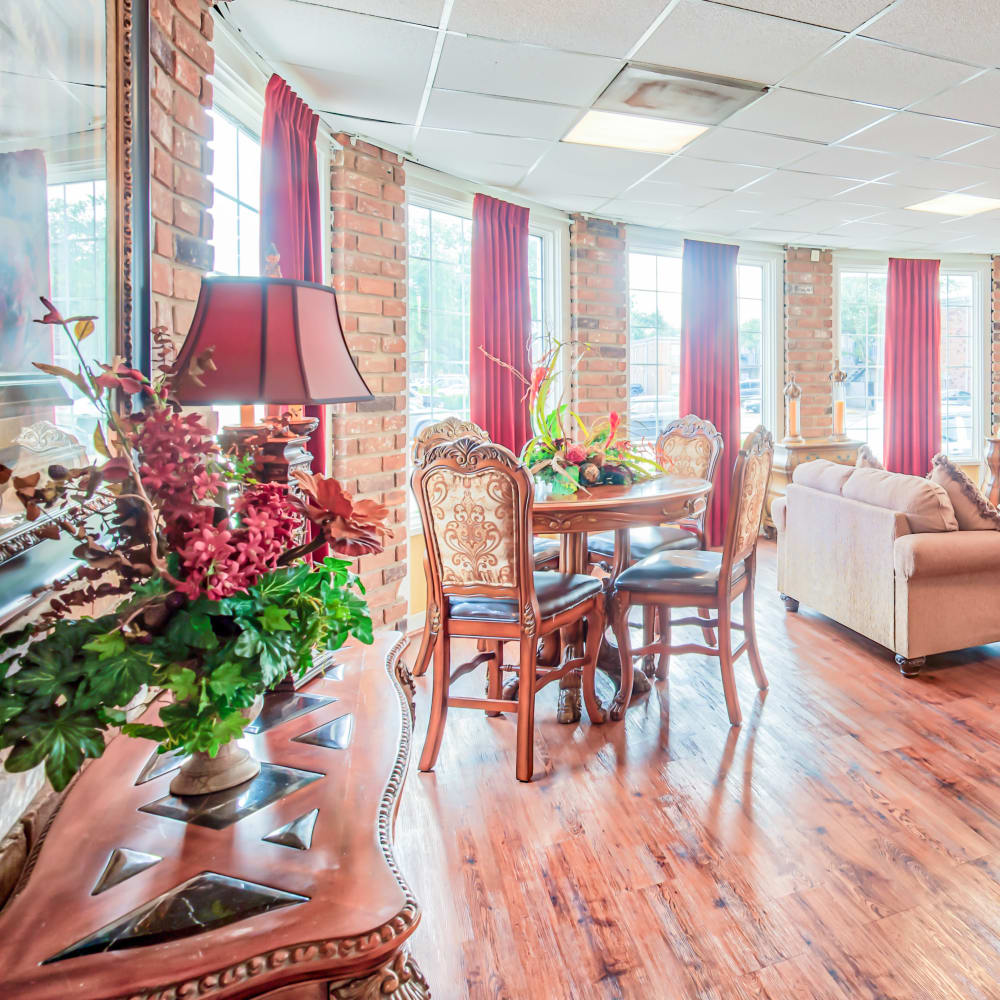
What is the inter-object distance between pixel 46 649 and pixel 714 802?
77.7 inches

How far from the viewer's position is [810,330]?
20.7 feet

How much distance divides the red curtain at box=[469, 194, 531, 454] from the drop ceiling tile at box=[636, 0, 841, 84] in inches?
67.9

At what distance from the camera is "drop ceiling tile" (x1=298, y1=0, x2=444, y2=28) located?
228 cm

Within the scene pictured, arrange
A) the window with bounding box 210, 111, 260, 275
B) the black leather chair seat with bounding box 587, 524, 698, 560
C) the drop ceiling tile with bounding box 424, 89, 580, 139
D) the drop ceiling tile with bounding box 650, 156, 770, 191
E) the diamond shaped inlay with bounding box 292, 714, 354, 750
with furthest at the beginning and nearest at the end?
the drop ceiling tile with bounding box 650, 156, 770, 191 → the black leather chair seat with bounding box 587, 524, 698, 560 → the drop ceiling tile with bounding box 424, 89, 580, 139 → the window with bounding box 210, 111, 260, 275 → the diamond shaped inlay with bounding box 292, 714, 354, 750

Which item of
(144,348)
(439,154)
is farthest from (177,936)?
(439,154)

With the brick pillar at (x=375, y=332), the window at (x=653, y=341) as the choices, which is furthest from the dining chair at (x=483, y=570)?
the window at (x=653, y=341)

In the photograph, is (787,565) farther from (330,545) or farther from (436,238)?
(330,545)

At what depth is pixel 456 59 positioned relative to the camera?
2.69m

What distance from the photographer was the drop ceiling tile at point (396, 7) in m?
2.28

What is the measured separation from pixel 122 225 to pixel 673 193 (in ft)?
13.1

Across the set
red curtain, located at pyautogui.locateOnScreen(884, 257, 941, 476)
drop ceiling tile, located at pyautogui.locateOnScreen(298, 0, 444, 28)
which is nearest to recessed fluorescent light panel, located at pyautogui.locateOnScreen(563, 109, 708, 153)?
drop ceiling tile, located at pyautogui.locateOnScreen(298, 0, 444, 28)

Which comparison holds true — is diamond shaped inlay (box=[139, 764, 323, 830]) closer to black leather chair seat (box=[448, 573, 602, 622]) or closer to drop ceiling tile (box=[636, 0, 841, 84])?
black leather chair seat (box=[448, 573, 602, 622])

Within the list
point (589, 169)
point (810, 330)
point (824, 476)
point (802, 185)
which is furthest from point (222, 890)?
point (810, 330)

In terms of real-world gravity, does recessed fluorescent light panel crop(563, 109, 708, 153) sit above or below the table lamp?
above
